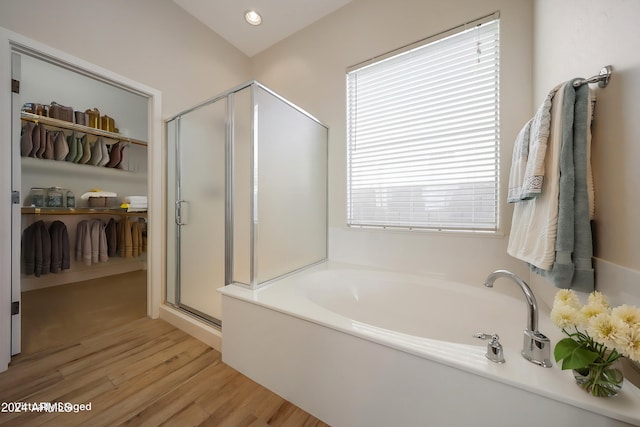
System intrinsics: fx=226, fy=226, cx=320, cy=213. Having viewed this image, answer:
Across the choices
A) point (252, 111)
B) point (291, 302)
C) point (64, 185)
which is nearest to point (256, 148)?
point (252, 111)

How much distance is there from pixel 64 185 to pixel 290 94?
9.89 feet

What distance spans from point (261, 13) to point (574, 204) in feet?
8.68

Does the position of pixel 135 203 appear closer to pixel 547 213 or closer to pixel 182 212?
pixel 182 212

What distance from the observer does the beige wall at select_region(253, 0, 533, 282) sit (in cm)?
139

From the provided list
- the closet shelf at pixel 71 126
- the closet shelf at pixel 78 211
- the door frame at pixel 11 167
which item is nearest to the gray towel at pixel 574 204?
the door frame at pixel 11 167

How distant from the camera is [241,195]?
1.49 metres

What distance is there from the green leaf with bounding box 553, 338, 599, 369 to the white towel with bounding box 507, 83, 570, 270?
0.35 meters

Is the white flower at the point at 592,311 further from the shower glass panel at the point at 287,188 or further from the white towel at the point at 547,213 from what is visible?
the shower glass panel at the point at 287,188

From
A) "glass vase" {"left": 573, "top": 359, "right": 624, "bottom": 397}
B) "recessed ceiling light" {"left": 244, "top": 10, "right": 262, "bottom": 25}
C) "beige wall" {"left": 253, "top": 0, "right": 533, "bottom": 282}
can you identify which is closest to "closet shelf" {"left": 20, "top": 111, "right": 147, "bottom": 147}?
"beige wall" {"left": 253, "top": 0, "right": 533, "bottom": 282}

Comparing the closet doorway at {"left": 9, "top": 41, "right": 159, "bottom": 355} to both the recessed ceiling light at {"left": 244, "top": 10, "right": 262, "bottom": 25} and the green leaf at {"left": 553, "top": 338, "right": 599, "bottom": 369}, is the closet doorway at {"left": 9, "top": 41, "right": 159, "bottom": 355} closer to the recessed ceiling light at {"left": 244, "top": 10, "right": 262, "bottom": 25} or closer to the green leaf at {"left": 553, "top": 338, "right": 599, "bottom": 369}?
the recessed ceiling light at {"left": 244, "top": 10, "right": 262, "bottom": 25}

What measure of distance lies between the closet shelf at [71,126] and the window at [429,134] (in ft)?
9.56

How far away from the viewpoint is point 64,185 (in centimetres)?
278

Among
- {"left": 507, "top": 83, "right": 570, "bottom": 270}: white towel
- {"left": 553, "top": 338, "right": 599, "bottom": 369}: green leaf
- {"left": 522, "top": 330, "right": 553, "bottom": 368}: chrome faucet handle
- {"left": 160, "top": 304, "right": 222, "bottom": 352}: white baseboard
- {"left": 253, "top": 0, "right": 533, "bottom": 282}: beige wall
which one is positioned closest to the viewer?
{"left": 553, "top": 338, "right": 599, "bottom": 369}: green leaf

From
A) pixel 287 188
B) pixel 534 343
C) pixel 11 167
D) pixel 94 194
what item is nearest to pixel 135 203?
pixel 94 194
